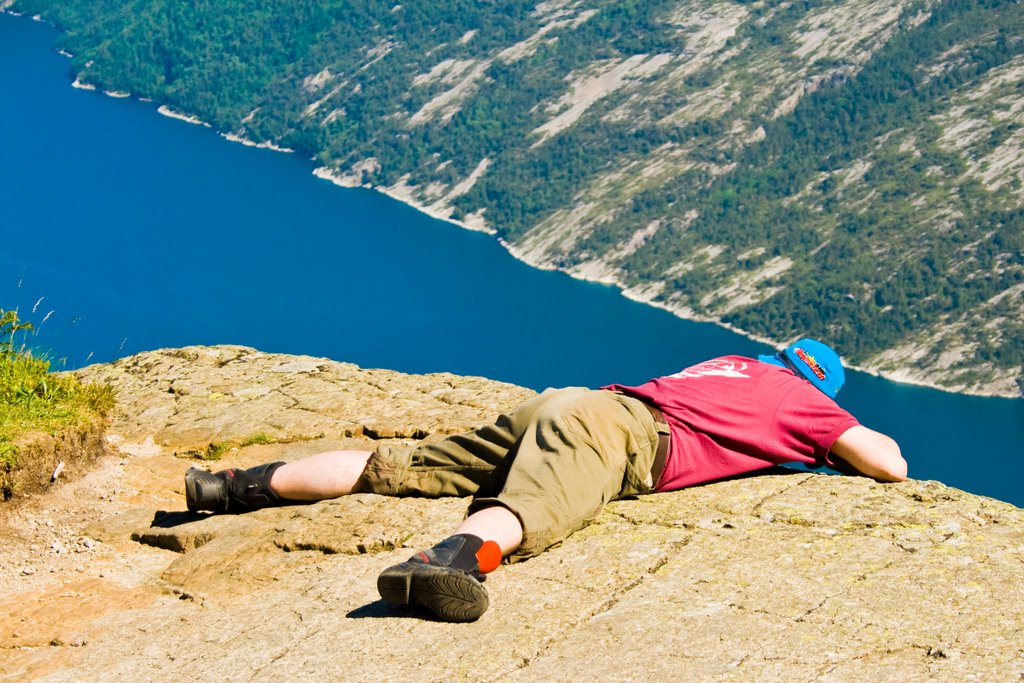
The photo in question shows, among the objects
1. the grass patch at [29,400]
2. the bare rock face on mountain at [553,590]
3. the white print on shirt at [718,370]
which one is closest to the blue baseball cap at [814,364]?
the white print on shirt at [718,370]

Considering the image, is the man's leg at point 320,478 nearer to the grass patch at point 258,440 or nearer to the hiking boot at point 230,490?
the hiking boot at point 230,490

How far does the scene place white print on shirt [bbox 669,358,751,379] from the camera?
329 inches

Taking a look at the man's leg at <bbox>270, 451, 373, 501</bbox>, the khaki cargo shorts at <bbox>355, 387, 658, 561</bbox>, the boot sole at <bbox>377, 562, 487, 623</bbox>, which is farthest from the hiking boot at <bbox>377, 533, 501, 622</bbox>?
the man's leg at <bbox>270, 451, 373, 501</bbox>

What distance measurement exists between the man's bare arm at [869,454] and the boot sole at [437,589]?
128 inches

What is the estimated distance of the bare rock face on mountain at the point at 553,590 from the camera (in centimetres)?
589

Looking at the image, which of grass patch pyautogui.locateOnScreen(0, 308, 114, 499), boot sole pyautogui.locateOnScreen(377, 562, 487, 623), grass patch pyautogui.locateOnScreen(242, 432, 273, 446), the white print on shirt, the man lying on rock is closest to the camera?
boot sole pyautogui.locateOnScreen(377, 562, 487, 623)

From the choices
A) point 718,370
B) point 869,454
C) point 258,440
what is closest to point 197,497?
point 258,440

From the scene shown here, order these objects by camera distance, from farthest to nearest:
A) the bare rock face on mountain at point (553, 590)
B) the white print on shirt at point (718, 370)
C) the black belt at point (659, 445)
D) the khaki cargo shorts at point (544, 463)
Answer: the white print on shirt at point (718, 370) < the black belt at point (659, 445) < the khaki cargo shorts at point (544, 463) < the bare rock face on mountain at point (553, 590)

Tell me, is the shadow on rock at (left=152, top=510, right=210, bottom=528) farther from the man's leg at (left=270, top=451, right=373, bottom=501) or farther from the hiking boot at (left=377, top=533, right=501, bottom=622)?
the hiking boot at (left=377, top=533, right=501, bottom=622)

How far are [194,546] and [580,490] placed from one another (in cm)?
271

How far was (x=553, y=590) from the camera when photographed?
6.74 meters

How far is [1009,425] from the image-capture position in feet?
609

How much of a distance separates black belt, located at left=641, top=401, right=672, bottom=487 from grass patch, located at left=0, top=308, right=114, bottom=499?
4448 millimetres

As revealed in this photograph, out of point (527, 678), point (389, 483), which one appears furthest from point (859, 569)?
point (389, 483)
